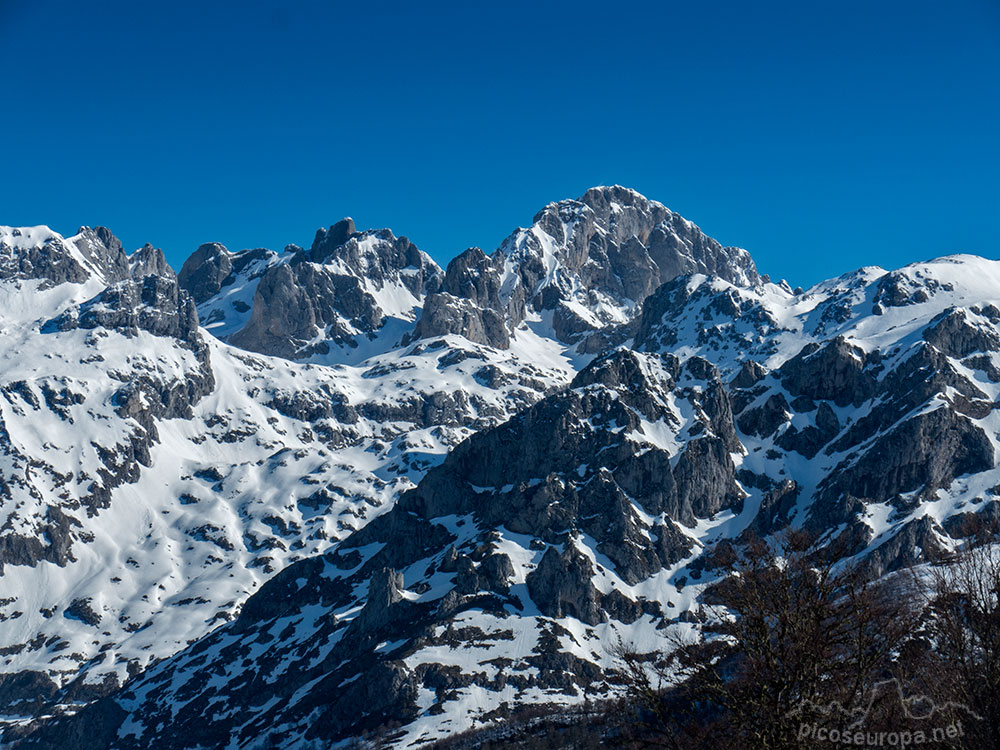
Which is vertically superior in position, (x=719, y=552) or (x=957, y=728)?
(x=719, y=552)

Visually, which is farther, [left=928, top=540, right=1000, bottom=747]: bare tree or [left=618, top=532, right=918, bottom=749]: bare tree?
[left=928, top=540, right=1000, bottom=747]: bare tree

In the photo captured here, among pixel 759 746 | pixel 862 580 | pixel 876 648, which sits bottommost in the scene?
pixel 759 746

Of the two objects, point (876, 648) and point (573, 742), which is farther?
point (573, 742)

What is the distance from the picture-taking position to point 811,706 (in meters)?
31.9

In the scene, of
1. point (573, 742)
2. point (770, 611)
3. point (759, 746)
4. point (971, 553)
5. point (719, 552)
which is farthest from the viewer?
point (573, 742)

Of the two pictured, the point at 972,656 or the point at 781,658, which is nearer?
the point at 781,658

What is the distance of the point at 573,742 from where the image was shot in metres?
198

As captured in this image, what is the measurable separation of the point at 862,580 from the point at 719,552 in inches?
177

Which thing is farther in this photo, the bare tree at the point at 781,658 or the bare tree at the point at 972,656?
the bare tree at the point at 972,656

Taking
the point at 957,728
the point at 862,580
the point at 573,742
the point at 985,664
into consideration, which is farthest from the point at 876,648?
the point at 573,742

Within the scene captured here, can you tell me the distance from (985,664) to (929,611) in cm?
306

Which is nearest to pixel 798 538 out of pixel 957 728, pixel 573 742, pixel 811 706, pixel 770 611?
pixel 770 611

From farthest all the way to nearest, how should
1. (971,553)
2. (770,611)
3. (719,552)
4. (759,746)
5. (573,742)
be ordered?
1. (573,742)
2. (971,553)
3. (719,552)
4. (770,611)
5. (759,746)

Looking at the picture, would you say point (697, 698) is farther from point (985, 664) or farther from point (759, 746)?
point (985, 664)
